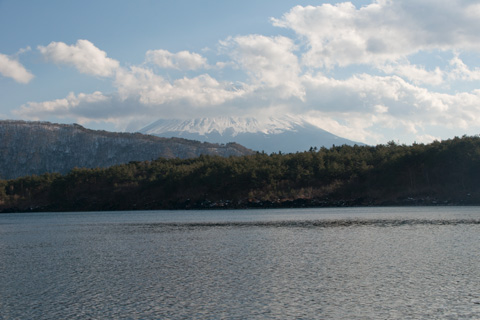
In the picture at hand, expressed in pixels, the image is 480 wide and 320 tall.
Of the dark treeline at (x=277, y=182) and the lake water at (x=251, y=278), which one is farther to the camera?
the dark treeline at (x=277, y=182)

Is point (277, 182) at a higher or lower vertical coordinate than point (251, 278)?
higher

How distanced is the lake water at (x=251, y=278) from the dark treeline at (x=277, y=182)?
77.5m

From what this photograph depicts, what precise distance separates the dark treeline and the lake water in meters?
77.5

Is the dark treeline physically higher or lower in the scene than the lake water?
higher

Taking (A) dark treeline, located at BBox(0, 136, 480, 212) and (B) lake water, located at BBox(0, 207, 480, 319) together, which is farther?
(A) dark treeline, located at BBox(0, 136, 480, 212)

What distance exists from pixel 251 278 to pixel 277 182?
369 ft

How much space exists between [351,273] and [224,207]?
11045cm

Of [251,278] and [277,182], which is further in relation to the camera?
[277,182]

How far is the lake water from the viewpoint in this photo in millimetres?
21234

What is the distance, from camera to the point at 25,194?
173 metres

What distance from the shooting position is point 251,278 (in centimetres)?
2809

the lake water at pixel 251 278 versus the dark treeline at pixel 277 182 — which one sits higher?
the dark treeline at pixel 277 182

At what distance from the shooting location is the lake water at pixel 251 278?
69.7 feet

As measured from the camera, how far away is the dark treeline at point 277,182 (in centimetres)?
12012
